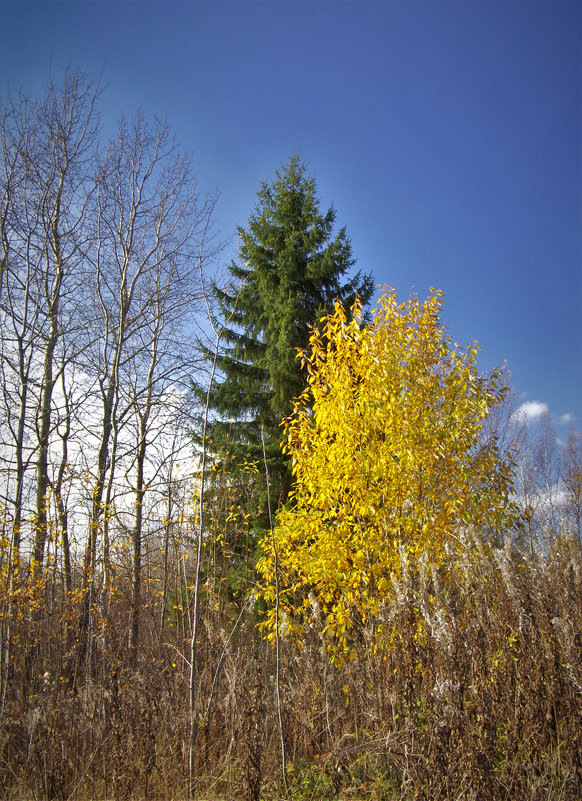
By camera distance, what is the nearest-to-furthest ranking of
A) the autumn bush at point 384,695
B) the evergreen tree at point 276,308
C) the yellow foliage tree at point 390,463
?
the autumn bush at point 384,695, the yellow foliage tree at point 390,463, the evergreen tree at point 276,308

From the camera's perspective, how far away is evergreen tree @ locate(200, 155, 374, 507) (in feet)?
33.2

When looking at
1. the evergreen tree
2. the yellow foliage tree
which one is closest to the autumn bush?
the yellow foliage tree

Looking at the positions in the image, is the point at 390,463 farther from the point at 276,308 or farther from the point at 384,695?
the point at 276,308

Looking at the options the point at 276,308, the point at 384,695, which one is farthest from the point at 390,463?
the point at 276,308

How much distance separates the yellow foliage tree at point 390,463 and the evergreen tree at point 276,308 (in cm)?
395

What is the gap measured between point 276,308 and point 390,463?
260 inches

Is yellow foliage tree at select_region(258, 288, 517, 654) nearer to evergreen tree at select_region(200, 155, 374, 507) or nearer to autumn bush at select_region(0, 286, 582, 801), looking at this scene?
autumn bush at select_region(0, 286, 582, 801)

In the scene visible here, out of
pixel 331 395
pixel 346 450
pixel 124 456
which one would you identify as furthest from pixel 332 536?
pixel 124 456

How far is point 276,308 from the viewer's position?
11016 millimetres

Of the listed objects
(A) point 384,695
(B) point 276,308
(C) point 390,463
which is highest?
(B) point 276,308

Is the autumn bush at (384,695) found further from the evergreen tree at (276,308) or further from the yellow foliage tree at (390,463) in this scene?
the evergreen tree at (276,308)

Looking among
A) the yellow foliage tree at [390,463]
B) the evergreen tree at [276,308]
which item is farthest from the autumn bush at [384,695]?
the evergreen tree at [276,308]

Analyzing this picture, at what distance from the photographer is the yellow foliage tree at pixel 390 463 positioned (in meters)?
5.15

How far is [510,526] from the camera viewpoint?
17.7ft
